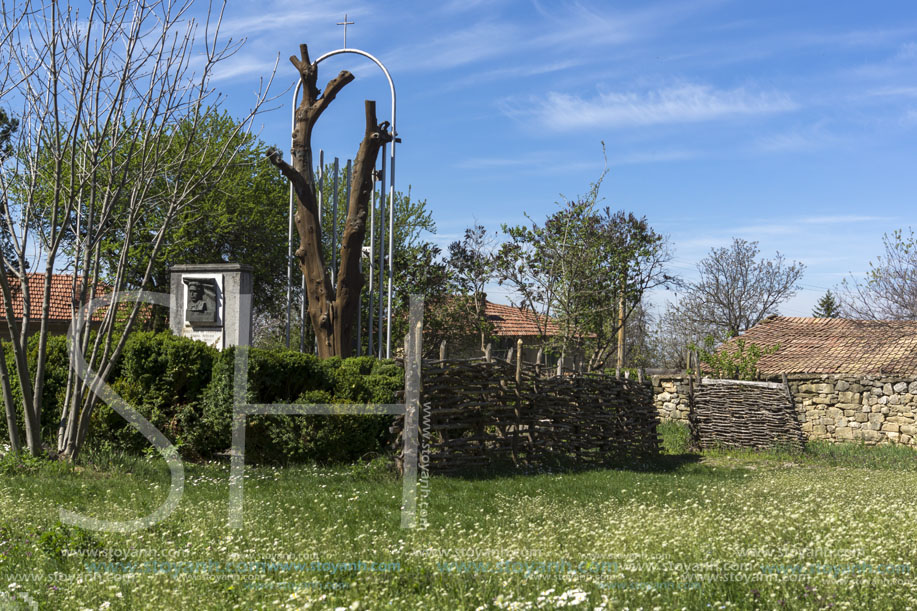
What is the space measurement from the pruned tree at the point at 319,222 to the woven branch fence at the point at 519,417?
181 inches

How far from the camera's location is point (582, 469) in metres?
11.3

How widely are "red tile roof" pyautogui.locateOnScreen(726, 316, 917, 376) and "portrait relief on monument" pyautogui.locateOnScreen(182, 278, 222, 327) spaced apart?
47.9ft

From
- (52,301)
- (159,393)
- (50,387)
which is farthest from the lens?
(52,301)

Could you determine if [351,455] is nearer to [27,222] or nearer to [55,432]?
[55,432]

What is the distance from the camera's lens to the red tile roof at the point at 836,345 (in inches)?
781

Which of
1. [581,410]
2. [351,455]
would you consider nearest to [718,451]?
[581,410]

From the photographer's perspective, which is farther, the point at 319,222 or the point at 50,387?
the point at 319,222

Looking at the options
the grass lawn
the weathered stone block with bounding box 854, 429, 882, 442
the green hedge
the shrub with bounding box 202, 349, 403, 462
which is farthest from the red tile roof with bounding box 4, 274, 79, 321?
the weathered stone block with bounding box 854, 429, 882, 442

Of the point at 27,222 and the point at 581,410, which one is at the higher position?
the point at 27,222

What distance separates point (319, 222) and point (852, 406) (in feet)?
42.9

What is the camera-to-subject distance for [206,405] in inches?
385

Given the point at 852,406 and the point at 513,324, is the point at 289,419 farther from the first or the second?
the point at 513,324

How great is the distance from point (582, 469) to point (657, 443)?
15.5 feet

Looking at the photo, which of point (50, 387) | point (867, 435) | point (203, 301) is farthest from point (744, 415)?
point (50, 387)
